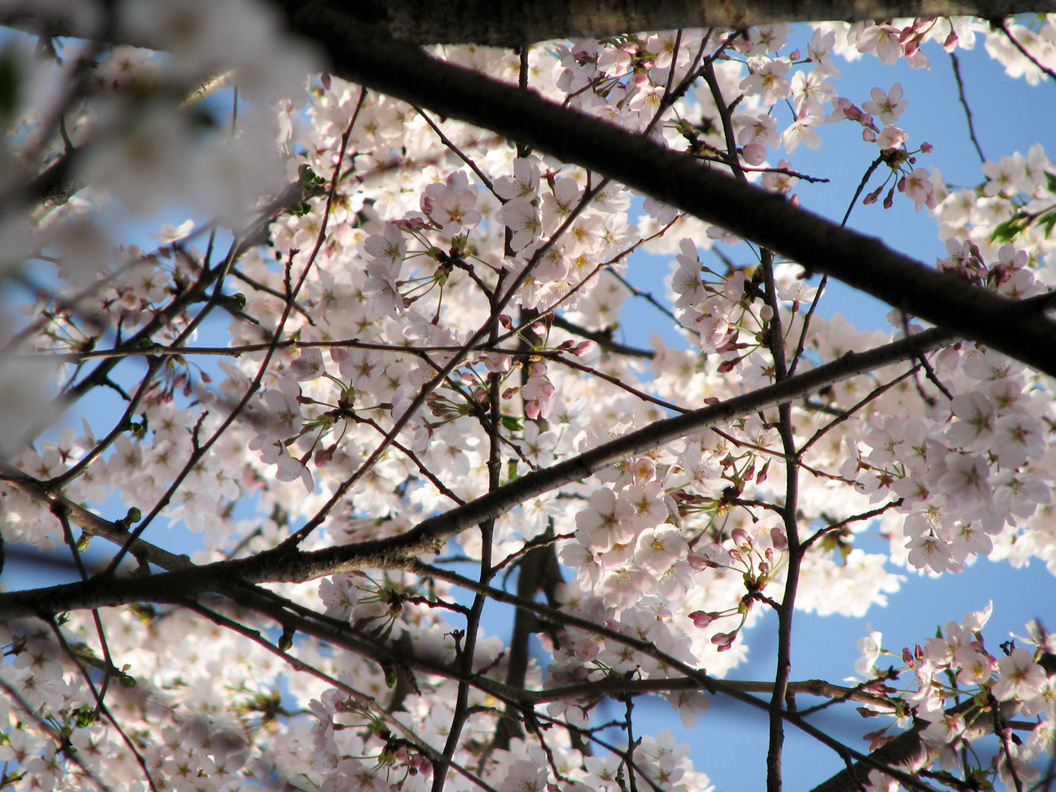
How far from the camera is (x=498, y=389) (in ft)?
6.61

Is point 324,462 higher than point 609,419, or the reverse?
point 609,419

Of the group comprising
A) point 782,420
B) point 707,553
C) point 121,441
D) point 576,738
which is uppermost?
point 121,441

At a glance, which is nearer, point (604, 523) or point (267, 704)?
point (604, 523)

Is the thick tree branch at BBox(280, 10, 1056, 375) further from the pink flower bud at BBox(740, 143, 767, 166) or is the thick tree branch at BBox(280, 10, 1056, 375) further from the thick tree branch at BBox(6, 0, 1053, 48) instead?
the pink flower bud at BBox(740, 143, 767, 166)

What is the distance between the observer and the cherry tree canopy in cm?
81

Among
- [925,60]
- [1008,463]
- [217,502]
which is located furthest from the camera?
[217,502]

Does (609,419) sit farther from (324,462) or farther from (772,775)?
(772,775)

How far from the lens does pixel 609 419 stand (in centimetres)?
435

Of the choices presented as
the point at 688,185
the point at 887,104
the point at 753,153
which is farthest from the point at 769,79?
the point at 688,185

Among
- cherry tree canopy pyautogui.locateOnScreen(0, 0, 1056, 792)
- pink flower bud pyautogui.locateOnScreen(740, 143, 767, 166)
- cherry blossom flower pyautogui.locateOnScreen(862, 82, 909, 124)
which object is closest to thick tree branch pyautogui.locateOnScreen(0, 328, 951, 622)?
cherry tree canopy pyautogui.locateOnScreen(0, 0, 1056, 792)

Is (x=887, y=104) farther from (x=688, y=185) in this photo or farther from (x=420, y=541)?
(x=420, y=541)

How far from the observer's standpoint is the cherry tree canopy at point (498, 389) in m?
0.81

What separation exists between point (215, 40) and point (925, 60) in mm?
3099

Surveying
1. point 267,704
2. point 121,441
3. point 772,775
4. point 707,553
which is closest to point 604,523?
point 707,553
